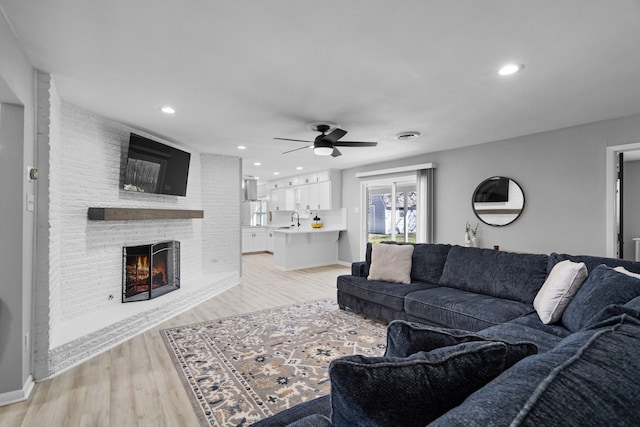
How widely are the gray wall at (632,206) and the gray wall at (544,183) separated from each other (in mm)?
2178

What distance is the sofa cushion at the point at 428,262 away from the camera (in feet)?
12.3

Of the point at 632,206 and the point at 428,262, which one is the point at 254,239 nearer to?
the point at 428,262

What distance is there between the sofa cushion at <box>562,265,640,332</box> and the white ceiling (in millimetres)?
1525

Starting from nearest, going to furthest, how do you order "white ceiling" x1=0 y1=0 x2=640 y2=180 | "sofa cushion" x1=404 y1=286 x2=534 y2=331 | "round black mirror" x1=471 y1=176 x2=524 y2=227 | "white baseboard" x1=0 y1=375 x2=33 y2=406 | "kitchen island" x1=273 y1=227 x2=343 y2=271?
"white ceiling" x1=0 y1=0 x2=640 y2=180 → "white baseboard" x1=0 y1=375 x2=33 y2=406 → "sofa cushion" x1=404 y1=286 x2=534 y2=331 → "round black mirror" x1=471 y1=176 x2=524 y2=227 → "kitchen island" x1=273 y1=227 x2=343 y2=271

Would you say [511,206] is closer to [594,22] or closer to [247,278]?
[594,22]

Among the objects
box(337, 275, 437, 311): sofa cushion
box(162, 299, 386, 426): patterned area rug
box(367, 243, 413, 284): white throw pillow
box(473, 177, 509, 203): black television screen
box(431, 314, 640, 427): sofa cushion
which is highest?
box(473, 177, 509, 203): black television screen

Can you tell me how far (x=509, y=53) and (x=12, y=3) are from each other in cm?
302

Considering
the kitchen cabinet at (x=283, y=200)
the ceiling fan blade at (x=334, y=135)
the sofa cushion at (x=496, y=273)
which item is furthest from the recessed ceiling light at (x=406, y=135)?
the kitchen cabinet at (x=283, y=200)

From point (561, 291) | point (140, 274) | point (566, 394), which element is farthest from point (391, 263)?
point (566, 394)

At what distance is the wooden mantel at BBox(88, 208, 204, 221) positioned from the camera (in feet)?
11.1

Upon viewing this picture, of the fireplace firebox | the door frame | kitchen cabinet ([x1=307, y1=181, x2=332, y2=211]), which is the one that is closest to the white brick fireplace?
the fireplace firebox

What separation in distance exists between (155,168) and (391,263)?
3.38 metres

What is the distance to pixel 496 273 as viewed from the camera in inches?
123

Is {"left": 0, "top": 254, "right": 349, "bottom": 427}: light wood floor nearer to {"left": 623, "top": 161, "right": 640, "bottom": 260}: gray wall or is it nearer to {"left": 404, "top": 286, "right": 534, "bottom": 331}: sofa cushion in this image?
{"left": 404, "top": 286, "right": 534, "bottom": 331}: sofa cushion
